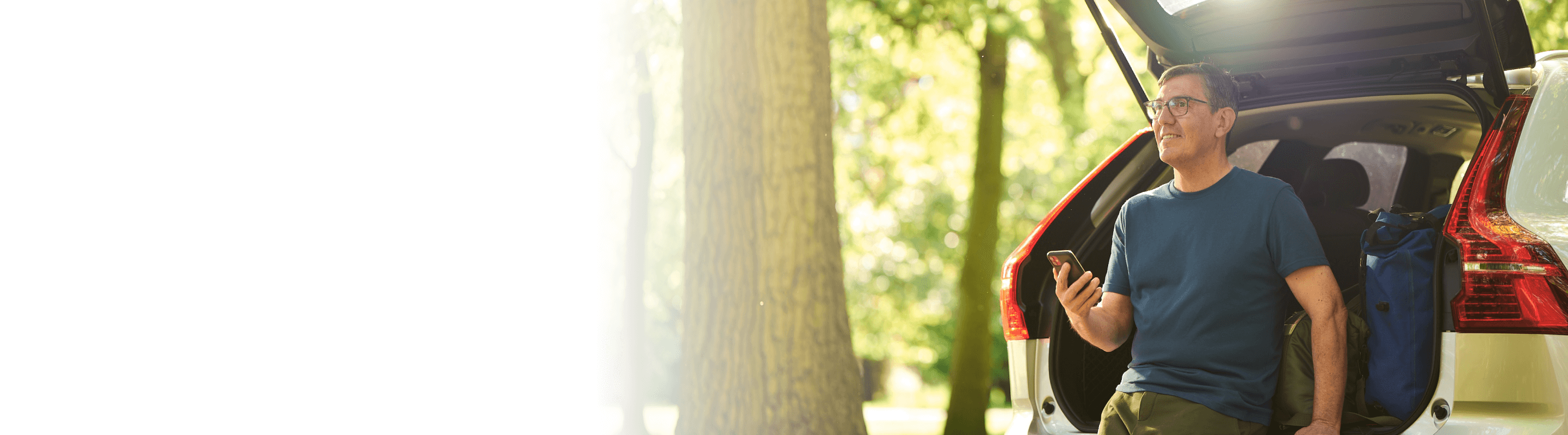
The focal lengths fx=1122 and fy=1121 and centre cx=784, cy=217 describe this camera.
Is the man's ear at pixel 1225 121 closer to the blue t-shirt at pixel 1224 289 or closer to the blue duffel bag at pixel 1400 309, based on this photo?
the blue t-shirt at pixel 1224 289

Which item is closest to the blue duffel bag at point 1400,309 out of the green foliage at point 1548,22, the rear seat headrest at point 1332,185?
the rear seat headrest at point 1332,185

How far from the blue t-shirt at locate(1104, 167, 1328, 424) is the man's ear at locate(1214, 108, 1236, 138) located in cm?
9

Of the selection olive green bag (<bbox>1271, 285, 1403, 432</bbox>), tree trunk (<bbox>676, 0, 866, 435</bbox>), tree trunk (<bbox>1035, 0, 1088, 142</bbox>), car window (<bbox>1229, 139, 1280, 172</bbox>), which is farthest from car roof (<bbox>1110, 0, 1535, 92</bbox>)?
tree trunk (<bbox>1035, 0, 1088, 142</bbox>)

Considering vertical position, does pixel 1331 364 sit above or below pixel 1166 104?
below

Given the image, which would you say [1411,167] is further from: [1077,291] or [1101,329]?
[1077,291]

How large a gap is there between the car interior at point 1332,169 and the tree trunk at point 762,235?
252 centimetres

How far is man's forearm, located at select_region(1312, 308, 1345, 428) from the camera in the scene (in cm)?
246

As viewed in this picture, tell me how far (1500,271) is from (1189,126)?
699 millimetres

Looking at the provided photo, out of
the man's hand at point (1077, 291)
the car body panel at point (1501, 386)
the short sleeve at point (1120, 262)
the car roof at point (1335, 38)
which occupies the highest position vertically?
the car roof at point (1335, 38)

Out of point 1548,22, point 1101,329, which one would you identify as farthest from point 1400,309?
point 1548,22

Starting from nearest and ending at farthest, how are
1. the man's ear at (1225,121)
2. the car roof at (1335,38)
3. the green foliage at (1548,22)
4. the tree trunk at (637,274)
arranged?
1. the man's ear at (1225,121)
2. the car roof at (1335,38)
3. the green foliage at (1548,22)
4. the tree trunk at (637,274)

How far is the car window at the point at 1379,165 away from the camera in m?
4.19

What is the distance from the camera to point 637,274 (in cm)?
1478

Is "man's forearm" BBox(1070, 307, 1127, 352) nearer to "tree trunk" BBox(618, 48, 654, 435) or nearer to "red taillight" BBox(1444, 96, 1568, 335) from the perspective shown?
"red taillight" BBox(1444, 96, 1568, 335)
